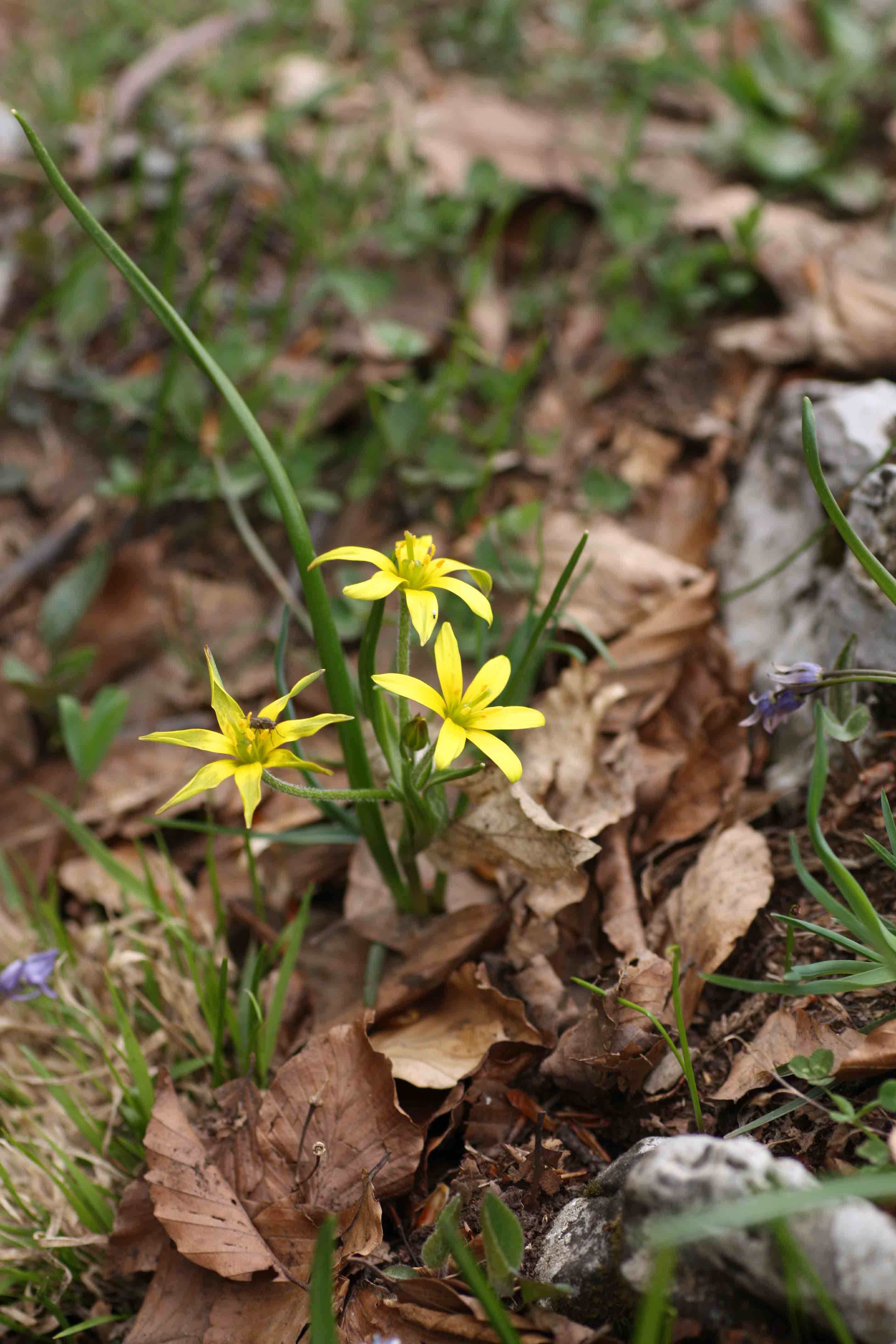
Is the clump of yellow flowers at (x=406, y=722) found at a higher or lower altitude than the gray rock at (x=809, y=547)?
higher

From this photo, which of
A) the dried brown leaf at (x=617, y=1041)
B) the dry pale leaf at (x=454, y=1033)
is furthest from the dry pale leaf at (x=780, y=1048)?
the dry pale leaf at (x=454, y=1033)

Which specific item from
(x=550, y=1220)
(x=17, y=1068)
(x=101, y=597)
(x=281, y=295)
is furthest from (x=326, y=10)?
(x=550, y=1220)

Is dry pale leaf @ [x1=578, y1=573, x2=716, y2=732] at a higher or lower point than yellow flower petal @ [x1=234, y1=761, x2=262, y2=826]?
lower

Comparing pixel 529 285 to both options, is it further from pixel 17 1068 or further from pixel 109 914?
pixel 17 1068

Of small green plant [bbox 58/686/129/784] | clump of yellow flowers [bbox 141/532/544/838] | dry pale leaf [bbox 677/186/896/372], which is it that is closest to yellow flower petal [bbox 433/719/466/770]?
clump of yellow flowers [bbox 141/532/544/838]

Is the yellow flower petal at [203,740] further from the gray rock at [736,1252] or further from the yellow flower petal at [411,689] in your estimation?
the gray rock at [736,1252]

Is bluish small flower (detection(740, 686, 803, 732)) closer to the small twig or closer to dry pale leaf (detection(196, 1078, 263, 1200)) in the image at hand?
the small twig

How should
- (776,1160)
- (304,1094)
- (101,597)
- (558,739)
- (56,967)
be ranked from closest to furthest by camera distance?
(776,1160) → (304,1094) → (56,967) → (558,739) → (101,597)
